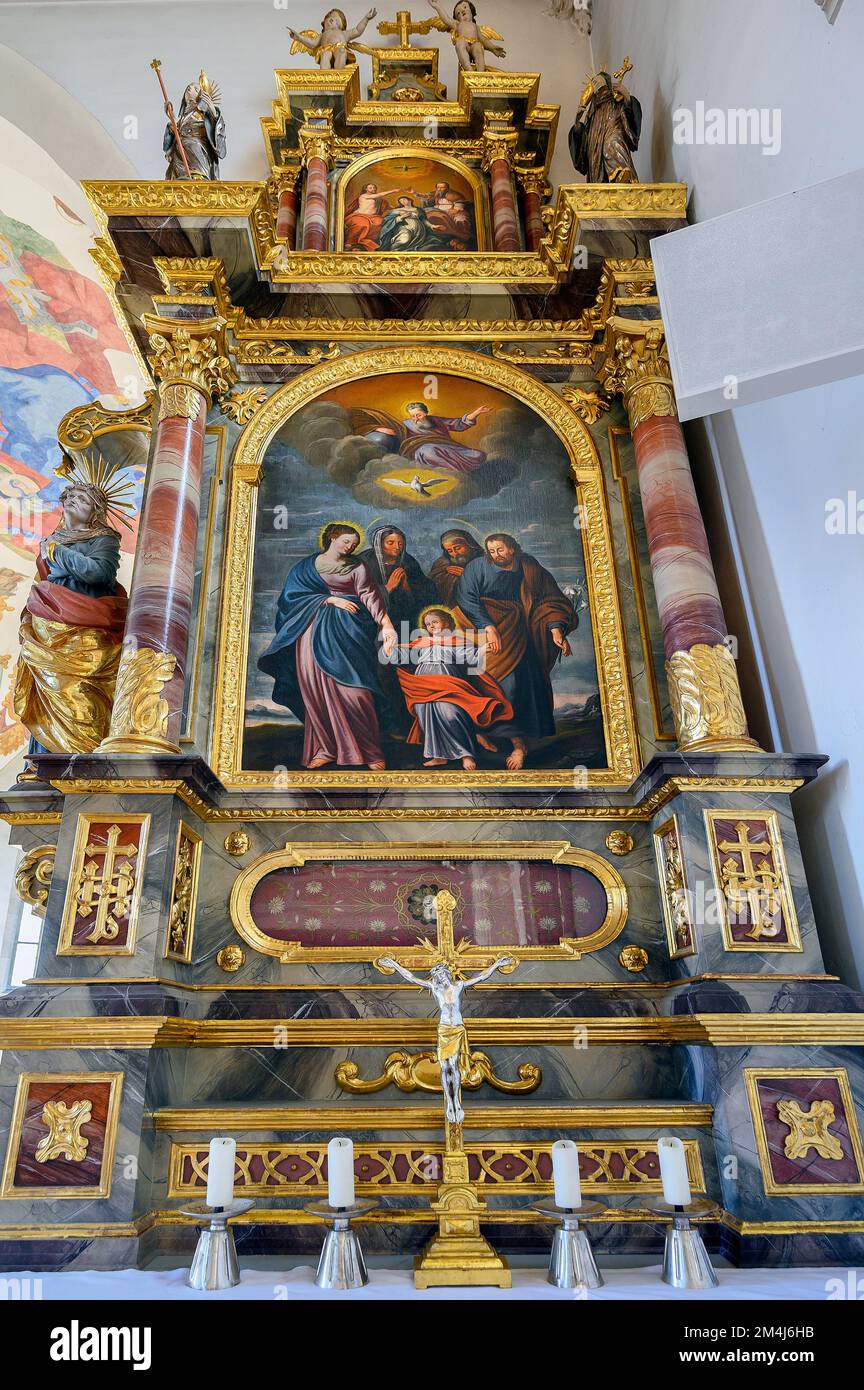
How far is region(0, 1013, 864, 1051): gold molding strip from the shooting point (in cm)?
413

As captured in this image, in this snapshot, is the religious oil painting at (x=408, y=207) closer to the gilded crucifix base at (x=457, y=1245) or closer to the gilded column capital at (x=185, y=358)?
the gilded column capital at (x=185, y=358)

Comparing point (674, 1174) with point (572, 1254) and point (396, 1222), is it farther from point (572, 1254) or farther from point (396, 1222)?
point (396, 1222)

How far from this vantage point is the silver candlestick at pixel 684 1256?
129 inches

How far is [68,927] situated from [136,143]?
8063 mm

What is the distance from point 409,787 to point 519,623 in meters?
1.38

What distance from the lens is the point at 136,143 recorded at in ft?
30.4

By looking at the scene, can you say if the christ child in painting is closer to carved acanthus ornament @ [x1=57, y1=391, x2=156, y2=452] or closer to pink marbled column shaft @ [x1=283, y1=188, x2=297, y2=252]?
carved acanthus ornament @ [x1=57, y1=391, x2=156, y2=452]

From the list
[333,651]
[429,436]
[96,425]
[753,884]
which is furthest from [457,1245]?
[96,425]

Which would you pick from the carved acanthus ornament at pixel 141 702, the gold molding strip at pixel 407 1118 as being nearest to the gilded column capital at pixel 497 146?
the carved acanthus ornament at pixel 141 702

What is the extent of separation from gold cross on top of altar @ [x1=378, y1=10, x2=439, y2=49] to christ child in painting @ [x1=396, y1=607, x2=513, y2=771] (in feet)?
21.5

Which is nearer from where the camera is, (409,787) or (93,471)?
Result: (409,787)

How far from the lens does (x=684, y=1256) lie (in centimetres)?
332

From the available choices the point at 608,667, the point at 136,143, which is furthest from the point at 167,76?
the point at 608,667
